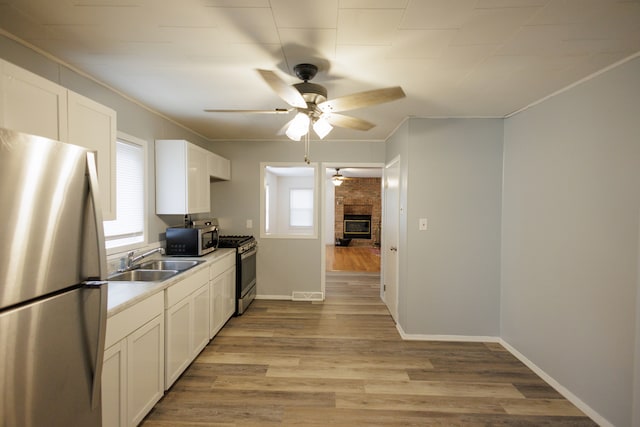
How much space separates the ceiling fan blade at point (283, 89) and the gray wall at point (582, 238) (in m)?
2.05

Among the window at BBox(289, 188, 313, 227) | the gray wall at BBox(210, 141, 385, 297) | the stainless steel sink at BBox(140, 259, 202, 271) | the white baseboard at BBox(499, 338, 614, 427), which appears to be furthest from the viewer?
the window at BBox(289, 188, 313, 227)

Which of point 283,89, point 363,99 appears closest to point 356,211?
point 363,99

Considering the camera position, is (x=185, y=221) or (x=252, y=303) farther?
(x=252, y=303)

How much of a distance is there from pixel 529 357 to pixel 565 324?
1.99ft

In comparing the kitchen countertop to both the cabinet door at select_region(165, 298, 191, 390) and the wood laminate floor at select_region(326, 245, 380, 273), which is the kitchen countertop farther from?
the wood laminate floor at select_region(326, 245, 380, 273)

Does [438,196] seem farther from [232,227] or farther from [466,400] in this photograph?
[232,227]

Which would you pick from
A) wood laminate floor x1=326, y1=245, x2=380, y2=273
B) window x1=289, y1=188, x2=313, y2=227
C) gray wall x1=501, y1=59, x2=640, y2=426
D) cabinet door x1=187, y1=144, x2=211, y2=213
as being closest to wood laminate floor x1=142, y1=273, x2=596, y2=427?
gray wall x1=501, y1=59, x2=640, y2=426

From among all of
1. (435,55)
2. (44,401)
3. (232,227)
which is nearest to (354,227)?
(232,227)

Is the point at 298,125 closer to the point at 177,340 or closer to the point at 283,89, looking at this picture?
the point at 283,89

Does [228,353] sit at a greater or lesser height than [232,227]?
lesser

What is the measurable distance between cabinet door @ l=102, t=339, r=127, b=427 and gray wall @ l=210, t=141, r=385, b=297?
2733 millimetres

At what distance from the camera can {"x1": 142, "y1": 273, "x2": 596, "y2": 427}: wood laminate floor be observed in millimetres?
2031

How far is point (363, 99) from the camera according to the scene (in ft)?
6.09

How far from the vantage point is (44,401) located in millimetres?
1072
